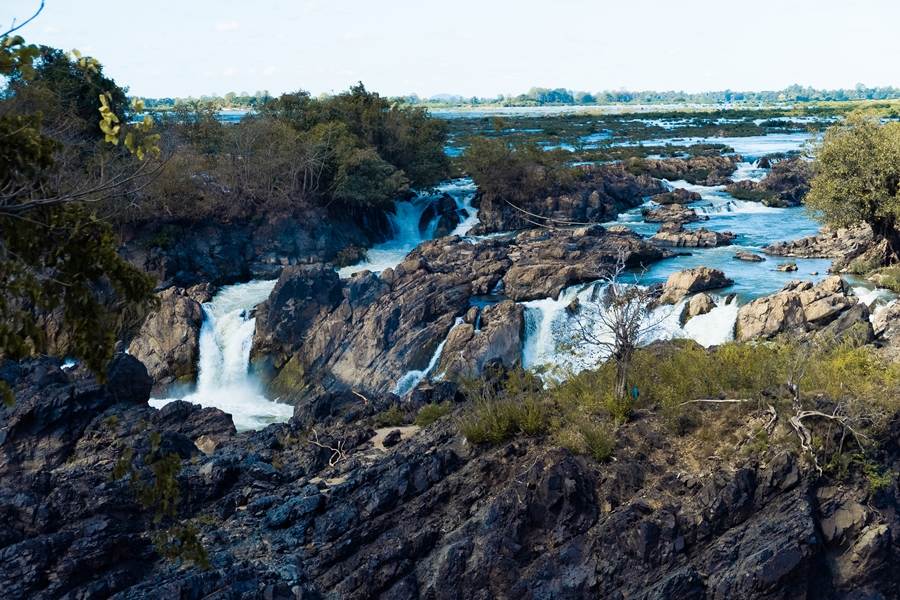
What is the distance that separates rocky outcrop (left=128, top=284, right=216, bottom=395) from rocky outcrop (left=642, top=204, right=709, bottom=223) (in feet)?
73.9

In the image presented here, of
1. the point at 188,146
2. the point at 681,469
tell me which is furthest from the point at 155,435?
the point at 188,146

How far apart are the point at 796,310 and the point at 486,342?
28.1 ft

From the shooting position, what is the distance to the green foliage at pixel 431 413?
15.4 m

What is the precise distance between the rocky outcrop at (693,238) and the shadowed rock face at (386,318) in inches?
204

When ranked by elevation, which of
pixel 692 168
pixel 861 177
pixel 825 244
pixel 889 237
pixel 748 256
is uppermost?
pixel 861 177

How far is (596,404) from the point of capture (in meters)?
11.6

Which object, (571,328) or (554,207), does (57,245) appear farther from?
(554,207)

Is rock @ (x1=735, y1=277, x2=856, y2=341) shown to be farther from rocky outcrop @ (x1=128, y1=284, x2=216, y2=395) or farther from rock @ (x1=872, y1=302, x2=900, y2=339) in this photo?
rocky outcrop @ (x1=128, y1=284, x2=216, y2=395)

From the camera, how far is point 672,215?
38438 mm

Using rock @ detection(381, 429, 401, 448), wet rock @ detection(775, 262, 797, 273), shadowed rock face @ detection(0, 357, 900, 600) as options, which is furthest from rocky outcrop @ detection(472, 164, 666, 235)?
shadowed rock face @ detection(0, 357, 900, 600)

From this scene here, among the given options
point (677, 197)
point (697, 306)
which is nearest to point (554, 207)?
point (677, 197)

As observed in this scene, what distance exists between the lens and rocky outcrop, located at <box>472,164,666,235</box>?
38375 millimetres

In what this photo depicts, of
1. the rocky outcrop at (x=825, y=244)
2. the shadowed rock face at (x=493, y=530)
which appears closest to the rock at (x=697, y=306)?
the rocky outcrop at (x=825, y=244)

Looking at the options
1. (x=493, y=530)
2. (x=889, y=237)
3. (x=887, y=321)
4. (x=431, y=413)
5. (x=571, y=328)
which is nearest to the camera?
(x=493, y=530)
